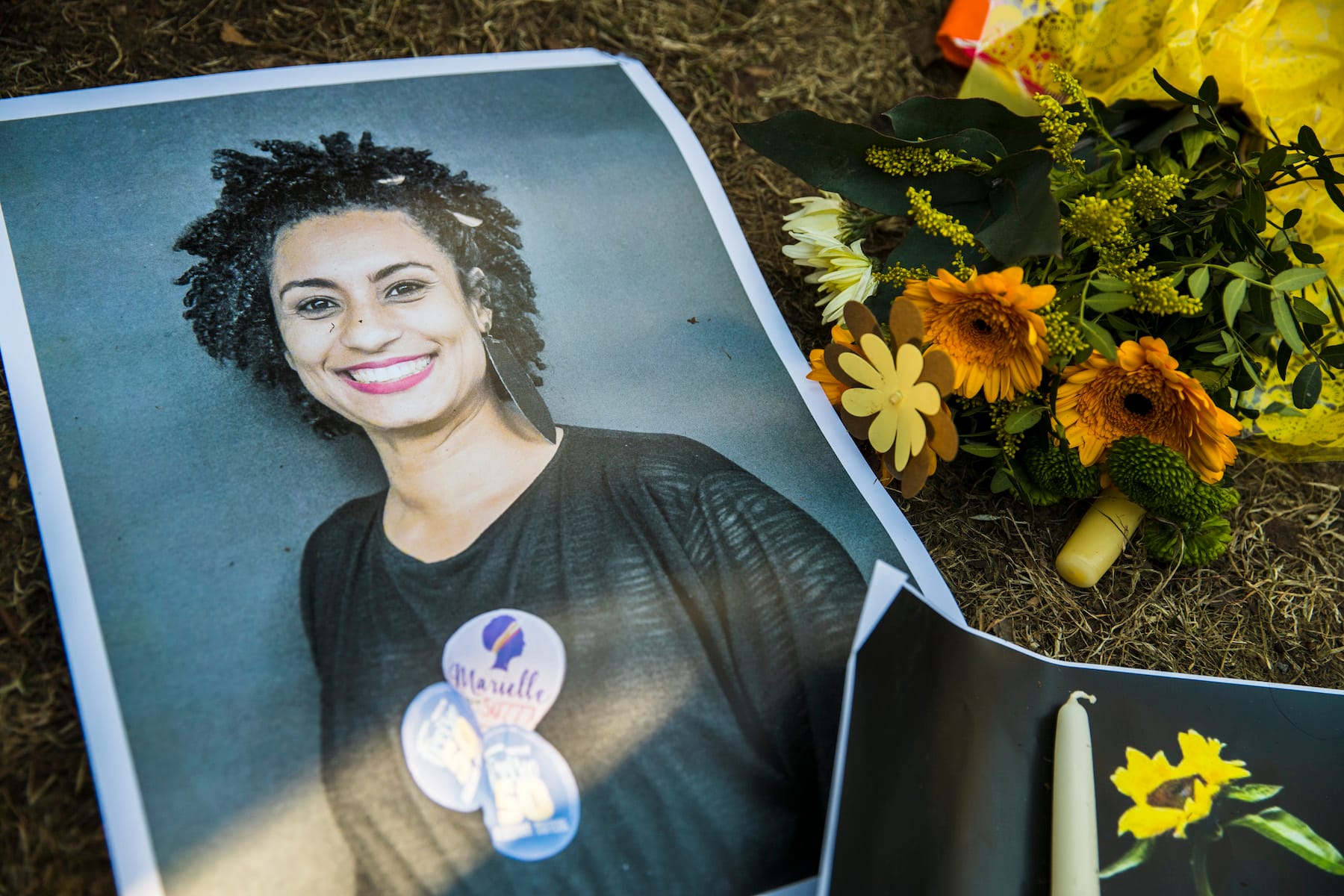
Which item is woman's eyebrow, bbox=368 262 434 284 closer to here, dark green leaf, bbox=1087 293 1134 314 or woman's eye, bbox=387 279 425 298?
woman's eye, bbox=387 279 425 298

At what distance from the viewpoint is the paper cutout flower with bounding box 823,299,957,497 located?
1.61 feet

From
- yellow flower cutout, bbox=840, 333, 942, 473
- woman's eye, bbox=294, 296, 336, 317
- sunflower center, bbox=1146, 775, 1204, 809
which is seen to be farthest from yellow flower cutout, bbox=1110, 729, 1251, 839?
woman's eye, bbox=294, 296, 336, 317

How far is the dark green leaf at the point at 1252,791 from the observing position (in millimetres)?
506

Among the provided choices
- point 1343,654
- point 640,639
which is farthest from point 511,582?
point 1343,654

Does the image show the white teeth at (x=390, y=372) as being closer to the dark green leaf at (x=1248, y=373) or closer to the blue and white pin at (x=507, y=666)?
the blue and white pin at (x=507, y=666)

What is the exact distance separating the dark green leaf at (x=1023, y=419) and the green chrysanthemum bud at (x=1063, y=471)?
0.03m

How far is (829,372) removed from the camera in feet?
1.75

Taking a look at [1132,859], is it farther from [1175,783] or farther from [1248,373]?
[1248,373]

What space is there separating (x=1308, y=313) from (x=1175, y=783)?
29cm

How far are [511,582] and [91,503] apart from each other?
23 centimetres

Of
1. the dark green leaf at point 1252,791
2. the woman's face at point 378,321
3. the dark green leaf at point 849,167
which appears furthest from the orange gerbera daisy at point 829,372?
the dark green leaf at point 1252,791

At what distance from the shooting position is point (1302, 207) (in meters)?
0.65

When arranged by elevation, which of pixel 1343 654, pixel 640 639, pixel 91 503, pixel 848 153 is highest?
pixel 848 153

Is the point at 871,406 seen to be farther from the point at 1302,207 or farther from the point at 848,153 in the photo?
the point at 1302,207
